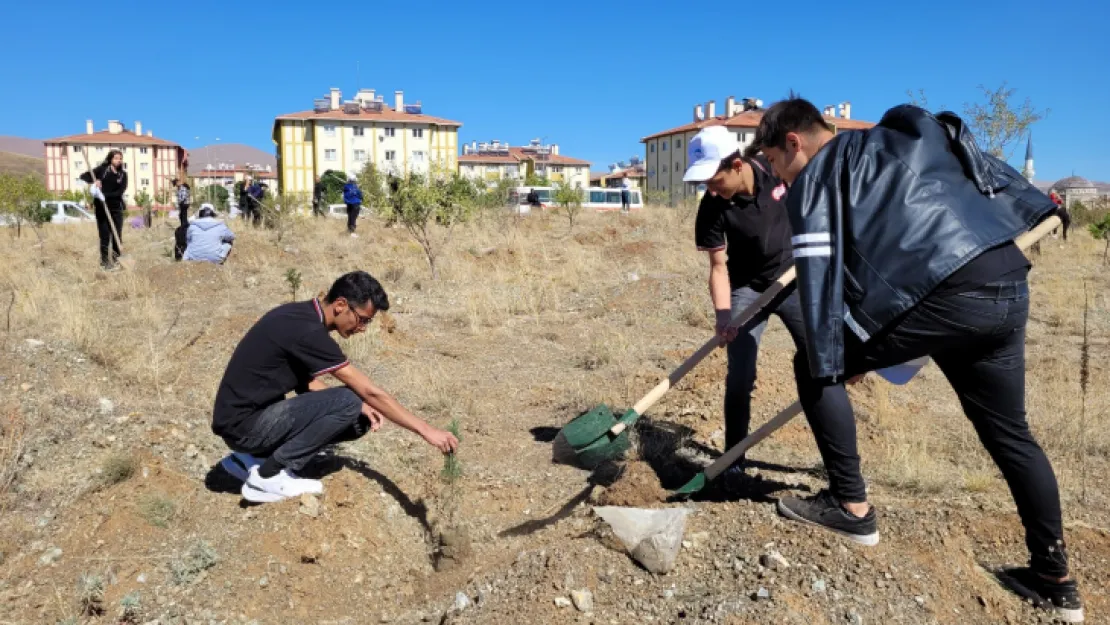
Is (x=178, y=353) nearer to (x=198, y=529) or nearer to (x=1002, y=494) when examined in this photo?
(x=198, y=529)

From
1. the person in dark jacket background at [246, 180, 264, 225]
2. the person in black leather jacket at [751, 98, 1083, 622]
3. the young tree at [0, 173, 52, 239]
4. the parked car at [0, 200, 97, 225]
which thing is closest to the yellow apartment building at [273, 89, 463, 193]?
the parked car at [0, 200, 97, 225]

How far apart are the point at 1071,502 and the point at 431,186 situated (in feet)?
31.4

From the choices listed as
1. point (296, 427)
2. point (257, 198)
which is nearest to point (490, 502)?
point (296, 427)

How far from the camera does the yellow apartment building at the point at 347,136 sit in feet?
198

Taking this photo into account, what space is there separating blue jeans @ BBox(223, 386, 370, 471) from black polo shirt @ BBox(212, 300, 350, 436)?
0.04 metres

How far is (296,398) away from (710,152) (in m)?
2.01

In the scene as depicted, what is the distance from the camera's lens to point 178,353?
5.81 meters

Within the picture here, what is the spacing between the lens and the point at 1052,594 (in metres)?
2.38

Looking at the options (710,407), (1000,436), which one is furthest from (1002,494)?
(710,407)

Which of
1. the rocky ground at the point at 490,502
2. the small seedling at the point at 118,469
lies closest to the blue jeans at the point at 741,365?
the rocky ground at the point at 490,502

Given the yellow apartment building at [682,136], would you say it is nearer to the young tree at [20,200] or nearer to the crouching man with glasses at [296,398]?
the young tree at [20,200]

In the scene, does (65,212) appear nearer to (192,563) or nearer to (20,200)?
(20,200)

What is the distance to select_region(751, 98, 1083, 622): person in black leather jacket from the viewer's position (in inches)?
81.1

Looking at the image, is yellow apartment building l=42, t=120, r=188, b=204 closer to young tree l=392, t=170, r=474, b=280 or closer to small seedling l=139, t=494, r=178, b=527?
young tree l=392, t=170, r=474, b=280
